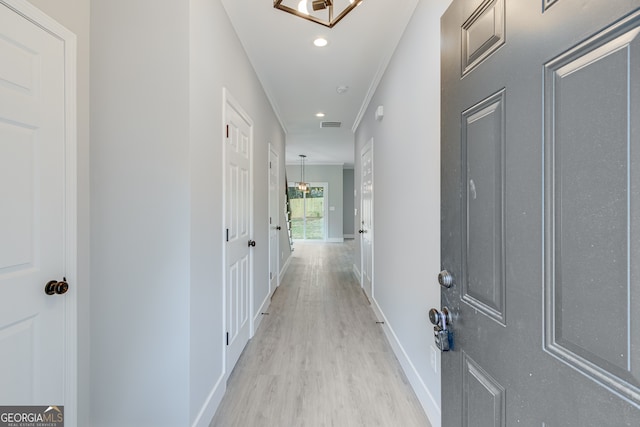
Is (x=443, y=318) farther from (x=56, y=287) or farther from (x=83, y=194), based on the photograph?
(x=83, y=194)

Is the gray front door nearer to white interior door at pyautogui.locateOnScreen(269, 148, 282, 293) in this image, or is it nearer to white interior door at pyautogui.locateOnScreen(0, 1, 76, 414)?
white interior door at pyautogui.locateOnScreen(0, 1, 76, 414)

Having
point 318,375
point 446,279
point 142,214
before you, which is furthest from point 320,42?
point 318,375

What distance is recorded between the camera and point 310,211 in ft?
34.1

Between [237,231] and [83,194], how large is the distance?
113 cm

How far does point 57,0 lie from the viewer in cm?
131

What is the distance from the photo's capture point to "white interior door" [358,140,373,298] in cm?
388

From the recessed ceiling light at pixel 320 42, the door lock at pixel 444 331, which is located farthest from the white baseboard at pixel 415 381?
the recessed ceiling light at pixel 320 42

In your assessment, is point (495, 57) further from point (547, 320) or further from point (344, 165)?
point (344, 165)

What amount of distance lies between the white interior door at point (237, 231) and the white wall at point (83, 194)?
824 mm

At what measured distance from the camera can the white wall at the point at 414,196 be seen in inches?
68.2

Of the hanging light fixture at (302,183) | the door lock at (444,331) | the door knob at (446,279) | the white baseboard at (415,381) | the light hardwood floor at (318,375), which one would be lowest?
the light hardwood floor at (318,375)

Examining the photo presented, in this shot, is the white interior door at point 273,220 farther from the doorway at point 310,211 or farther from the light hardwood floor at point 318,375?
the doorway at point 310,211

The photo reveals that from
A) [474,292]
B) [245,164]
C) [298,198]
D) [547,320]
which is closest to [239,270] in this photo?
[245,164]

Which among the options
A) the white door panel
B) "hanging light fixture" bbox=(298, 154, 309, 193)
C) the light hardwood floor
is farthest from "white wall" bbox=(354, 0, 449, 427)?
"hanging light fixture" bbox=(298, 154, 309, 193)
